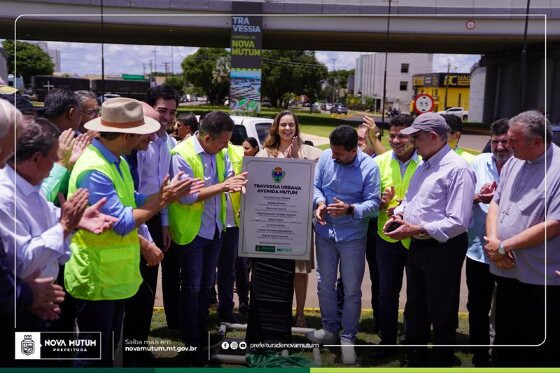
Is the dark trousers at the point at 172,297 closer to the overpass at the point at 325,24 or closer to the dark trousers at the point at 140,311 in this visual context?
the dark trousers at the point at 140,311

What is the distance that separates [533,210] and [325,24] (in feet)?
39.6

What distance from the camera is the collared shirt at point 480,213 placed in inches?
159

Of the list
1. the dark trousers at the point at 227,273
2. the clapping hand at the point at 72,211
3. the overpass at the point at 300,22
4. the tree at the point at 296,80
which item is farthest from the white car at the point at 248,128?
the clapping hand at the point at 72,211

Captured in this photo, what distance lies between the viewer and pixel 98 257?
9.26 ft

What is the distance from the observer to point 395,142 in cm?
437

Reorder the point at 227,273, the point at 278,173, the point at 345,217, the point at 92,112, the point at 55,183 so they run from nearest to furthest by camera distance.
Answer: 1. the point at 55,183
2. the point at 278,173
3. the point at 345,217
4. the point at 92,112
5. the point at 227,273

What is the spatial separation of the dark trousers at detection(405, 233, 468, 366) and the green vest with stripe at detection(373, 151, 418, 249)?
23.1 inches

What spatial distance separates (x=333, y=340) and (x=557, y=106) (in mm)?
30201

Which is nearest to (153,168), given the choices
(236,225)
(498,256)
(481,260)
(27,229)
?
(236,225)

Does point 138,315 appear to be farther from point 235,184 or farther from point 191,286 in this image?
point 235,184

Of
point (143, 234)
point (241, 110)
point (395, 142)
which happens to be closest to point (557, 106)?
point (241, 110)

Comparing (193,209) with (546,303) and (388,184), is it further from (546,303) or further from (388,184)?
(546,303)

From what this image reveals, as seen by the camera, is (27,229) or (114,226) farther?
(114,226)

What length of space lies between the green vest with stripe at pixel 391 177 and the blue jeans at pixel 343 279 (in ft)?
0.94
